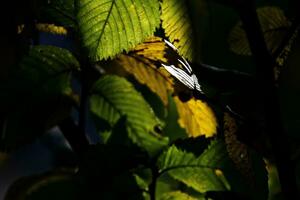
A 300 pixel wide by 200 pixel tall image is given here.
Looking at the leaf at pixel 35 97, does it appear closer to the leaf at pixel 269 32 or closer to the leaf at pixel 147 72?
the leaf at pixel 147 72

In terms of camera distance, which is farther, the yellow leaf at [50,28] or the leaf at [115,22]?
the yellow leaf at [50,28]

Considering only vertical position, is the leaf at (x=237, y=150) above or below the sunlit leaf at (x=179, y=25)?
below

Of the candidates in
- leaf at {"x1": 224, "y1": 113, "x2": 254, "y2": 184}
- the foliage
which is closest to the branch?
the foliage

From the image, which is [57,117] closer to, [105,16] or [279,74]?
[105,16]

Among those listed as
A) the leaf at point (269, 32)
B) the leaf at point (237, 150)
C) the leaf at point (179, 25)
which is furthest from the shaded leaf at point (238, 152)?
the leaf at point (269, 32)

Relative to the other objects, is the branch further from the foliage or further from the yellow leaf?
the yellow leaf

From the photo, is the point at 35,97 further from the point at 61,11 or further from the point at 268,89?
the point at 268,89

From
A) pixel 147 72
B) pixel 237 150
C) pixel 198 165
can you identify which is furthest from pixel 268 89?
pixel 147 72
